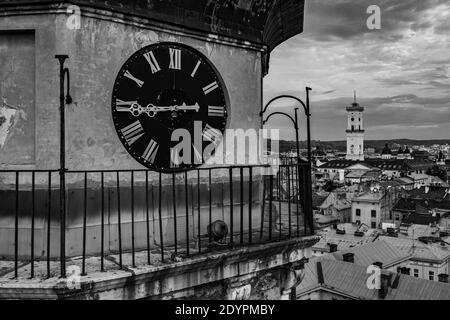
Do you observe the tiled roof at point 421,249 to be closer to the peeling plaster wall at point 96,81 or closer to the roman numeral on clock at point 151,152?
the roman numeral on clock at point 151,152

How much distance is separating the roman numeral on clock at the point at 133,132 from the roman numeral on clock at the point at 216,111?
103 centimetres

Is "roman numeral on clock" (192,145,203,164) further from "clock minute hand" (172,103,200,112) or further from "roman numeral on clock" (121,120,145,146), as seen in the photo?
"roman numeral on clock" (121,120,145,146)

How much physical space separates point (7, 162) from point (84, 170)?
0.92 meters

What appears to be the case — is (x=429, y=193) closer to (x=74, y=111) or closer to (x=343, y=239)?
(x=343, y=239)

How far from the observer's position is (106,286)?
450 centimetres

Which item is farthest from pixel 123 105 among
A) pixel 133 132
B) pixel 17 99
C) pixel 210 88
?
pixel 210 88

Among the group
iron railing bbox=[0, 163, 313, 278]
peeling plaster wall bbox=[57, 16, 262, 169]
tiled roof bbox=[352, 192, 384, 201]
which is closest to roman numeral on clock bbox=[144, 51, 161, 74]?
peeling plaster wall bbox=[57, 16, 262, 169]

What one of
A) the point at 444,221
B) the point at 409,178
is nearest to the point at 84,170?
the point at 444,221

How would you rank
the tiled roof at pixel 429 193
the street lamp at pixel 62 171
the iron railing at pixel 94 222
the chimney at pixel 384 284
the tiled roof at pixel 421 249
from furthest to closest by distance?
the tiled roof at pixel 429 193 → the tiled roof at pixel 421 249 → the chimney at pixel 384 284 → the iron railing at pixel 94 222 → the street lamp at pixel 62 171

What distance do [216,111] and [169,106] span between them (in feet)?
2.37

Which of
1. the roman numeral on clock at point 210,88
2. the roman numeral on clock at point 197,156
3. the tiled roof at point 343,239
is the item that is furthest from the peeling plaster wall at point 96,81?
the tiled roof at point 343,239

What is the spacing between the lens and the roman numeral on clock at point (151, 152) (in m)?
5.77

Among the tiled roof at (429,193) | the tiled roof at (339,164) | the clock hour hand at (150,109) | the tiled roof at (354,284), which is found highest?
the clock hour hand at (150,109)
